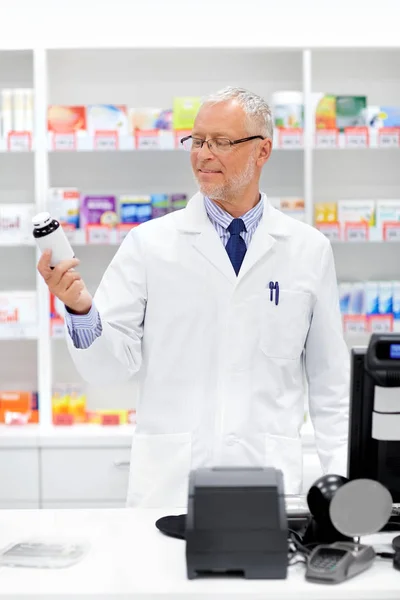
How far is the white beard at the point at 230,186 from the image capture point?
244cm

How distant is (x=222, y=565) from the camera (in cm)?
156

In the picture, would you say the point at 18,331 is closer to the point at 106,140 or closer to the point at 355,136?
the point at 106,140

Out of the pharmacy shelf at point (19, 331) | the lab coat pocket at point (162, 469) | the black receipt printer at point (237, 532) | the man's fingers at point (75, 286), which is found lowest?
the lab coat pocket at point (162, 469)

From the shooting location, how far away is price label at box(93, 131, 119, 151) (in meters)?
3.79

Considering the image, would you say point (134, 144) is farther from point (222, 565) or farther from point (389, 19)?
point (222, 565)

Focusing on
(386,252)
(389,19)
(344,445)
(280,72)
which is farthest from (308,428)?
(389,19)

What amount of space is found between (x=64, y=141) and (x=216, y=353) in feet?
5.77

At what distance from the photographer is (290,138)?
3.81m

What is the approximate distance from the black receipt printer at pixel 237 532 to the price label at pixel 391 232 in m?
2.48

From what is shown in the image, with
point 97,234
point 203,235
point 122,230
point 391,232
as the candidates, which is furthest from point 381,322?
point 203,235

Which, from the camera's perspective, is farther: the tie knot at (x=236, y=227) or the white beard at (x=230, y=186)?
the tie knot at (x=236, y=227)

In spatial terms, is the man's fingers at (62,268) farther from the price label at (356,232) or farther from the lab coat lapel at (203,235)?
the price label at (356,232)

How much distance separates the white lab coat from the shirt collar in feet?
0.08

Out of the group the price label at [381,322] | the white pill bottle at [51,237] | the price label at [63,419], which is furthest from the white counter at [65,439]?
the white pill bottle at [51,237]
